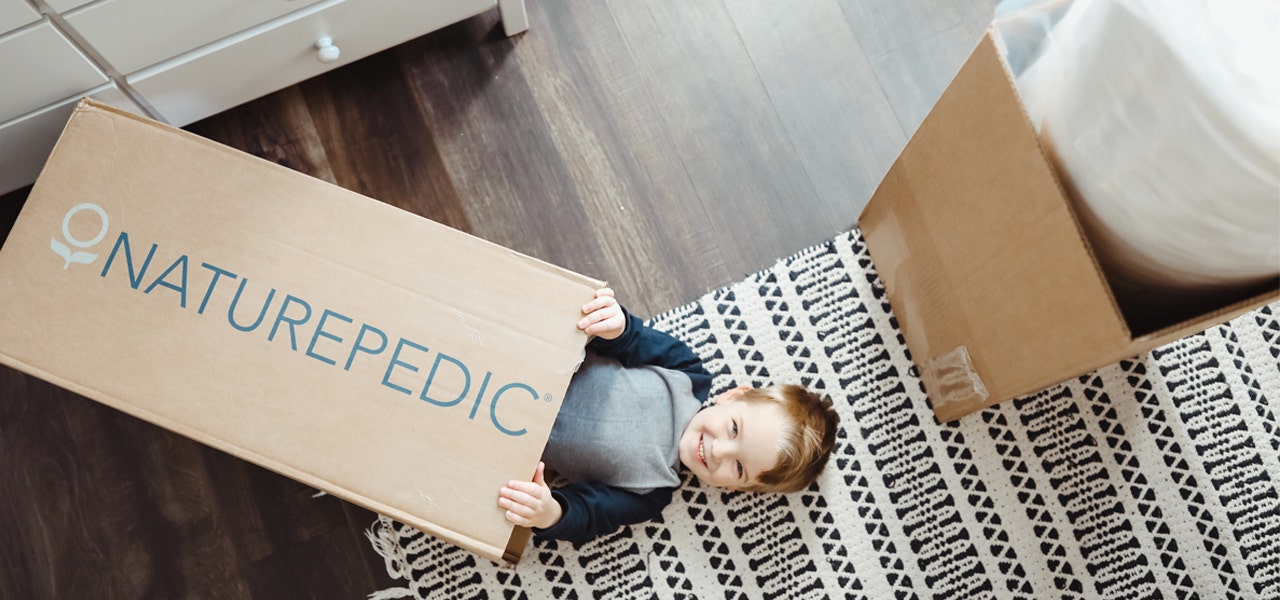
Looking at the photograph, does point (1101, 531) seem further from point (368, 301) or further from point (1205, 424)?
point (368, 301)

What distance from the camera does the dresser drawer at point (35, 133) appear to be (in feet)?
3.11

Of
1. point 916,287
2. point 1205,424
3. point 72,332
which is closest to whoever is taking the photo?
point 72,332

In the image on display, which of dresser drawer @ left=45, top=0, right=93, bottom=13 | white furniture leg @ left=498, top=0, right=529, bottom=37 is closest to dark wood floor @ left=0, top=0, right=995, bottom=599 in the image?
white furniture leg @ left=498, top=0, right=529, bottom=37

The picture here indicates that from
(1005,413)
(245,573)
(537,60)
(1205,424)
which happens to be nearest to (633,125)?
(537,60)

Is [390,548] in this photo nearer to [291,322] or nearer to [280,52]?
[291,322]

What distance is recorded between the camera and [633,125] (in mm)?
1222

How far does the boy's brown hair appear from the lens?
39.6 inches

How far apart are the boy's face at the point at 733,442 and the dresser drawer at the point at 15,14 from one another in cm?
85

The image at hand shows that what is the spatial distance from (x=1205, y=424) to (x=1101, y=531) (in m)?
0.22

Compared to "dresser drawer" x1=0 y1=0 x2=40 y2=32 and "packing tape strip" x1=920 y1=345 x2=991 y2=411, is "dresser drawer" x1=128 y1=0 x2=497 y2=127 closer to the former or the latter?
"dresser drawer" x1=0 y1=0 x2=40 y2=32

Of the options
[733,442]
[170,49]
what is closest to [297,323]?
[170,49]

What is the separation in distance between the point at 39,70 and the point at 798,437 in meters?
0.97

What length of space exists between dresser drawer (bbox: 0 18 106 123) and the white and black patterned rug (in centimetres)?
66

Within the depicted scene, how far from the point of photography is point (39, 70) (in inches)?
34.4
